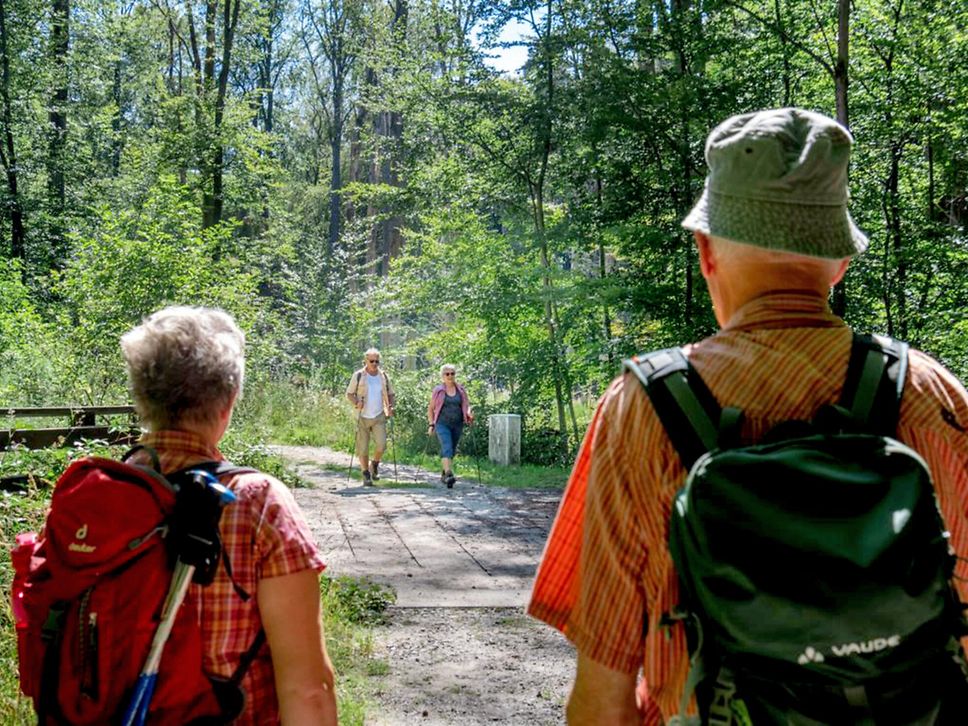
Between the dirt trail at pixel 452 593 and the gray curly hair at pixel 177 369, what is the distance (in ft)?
11.6

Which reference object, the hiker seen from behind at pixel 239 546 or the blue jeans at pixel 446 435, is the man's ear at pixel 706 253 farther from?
the blue jeans at pixel 446 435

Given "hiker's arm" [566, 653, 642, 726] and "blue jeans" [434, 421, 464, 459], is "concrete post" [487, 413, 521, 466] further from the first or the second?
"hiker's arm" [566, 653, 642, 726]

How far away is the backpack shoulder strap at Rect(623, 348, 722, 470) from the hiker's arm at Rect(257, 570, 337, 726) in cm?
89

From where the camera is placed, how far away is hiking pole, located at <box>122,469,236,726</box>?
1860 mm

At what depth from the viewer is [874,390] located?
1.56m

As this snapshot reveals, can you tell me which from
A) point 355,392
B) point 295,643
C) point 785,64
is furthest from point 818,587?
point 355,392

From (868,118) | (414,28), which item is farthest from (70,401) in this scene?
(414,28)

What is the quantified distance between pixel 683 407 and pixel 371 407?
556 inches

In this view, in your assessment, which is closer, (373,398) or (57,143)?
(373,398)

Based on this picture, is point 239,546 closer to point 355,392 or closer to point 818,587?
point 818,587

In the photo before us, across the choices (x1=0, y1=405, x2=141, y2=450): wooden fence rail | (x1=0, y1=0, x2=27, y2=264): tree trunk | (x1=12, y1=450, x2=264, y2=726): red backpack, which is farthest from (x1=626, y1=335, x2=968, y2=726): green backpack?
(x1=0, y1=0, x2=27, y2=264): tree trunk

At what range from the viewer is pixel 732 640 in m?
1.37

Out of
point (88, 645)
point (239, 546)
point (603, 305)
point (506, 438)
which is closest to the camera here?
point (88, 645)

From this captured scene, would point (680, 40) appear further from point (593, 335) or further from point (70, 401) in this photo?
point (70, 401)
